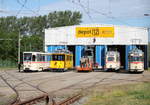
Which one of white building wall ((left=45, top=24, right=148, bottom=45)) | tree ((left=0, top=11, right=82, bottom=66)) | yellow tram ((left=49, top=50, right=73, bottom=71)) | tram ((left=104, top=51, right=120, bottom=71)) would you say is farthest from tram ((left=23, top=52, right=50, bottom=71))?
tree ((left=0, top=11, right=82, bottom=66))

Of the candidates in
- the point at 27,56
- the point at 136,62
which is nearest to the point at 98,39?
the point at 136,62

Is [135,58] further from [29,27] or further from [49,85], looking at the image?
[29,27]

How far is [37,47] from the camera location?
9806 cm

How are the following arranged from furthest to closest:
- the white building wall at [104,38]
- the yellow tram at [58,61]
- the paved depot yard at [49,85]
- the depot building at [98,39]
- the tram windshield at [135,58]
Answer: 1. the depot building at [98,39]
2. the white building wall at [104,38]
3. the yellow tram at [58,61]
4. the tram windshield at [135,58]
5. the paved depot yard at [49,85]

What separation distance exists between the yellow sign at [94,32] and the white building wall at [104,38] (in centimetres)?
61

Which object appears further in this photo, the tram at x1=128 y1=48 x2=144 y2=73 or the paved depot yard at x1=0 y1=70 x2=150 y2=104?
the tram at x1=128 y1=48 x2=144 y2=73

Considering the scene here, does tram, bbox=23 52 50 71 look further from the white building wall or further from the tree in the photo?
the tree

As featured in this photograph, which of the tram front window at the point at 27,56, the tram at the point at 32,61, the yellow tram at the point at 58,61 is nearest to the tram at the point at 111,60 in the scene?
the yellow tram at the point at 58,61

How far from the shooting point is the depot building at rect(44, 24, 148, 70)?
60.9m

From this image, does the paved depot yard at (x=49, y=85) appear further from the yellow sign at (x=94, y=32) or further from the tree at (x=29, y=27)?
the tree at (x=29, y=27)

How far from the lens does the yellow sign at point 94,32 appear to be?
204 ft

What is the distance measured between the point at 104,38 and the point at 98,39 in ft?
3.96

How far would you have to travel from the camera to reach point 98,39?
62781 millimetres

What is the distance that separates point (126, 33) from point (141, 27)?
2967mm
